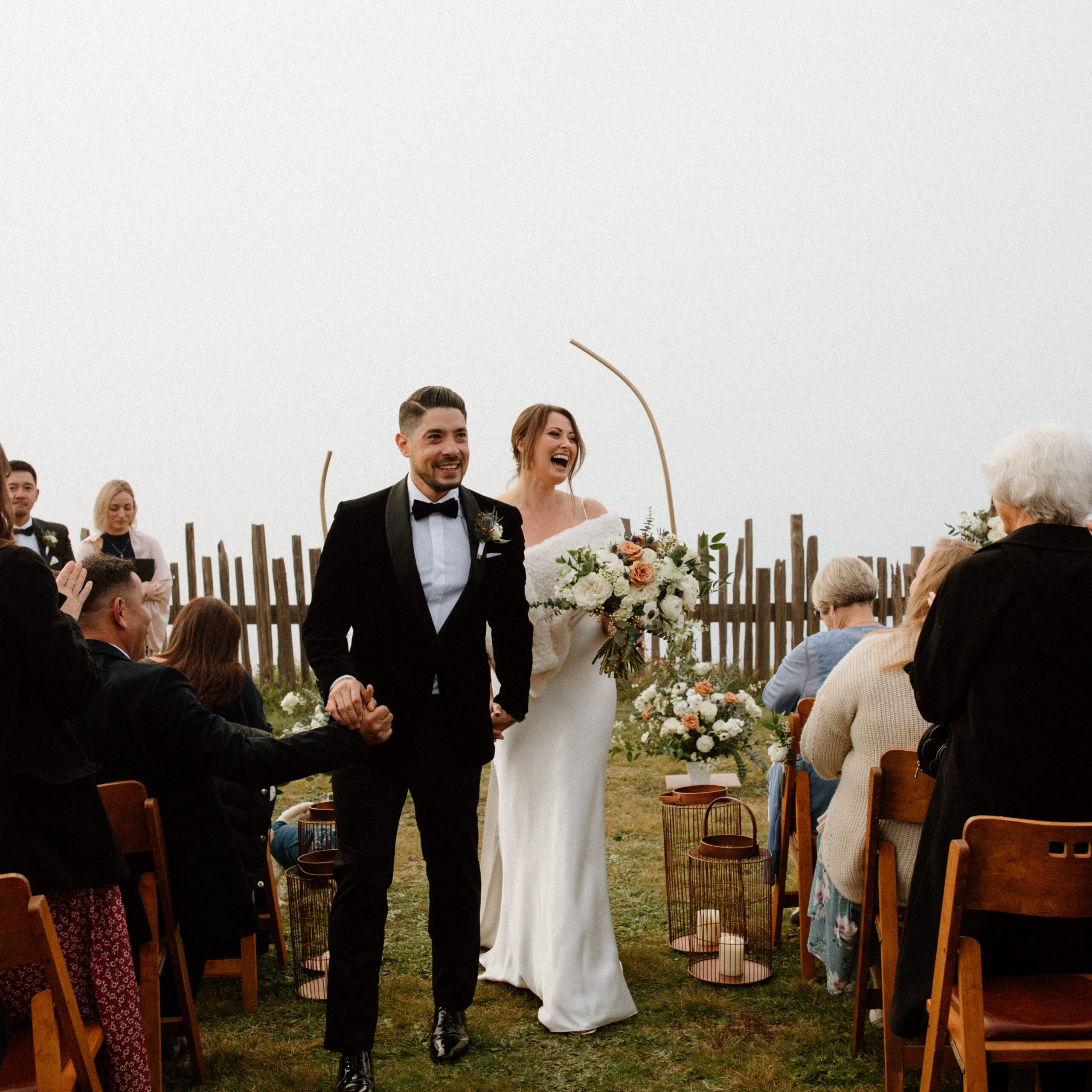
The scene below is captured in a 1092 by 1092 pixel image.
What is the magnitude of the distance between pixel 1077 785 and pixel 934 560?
1023mm

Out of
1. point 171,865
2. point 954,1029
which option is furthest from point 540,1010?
point 954,1029

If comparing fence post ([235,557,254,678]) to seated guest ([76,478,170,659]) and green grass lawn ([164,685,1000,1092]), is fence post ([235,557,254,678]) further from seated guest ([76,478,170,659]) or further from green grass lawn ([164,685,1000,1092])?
green grass lawn ([164,685,1000,1092])

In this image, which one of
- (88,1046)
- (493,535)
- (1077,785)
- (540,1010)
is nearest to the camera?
(88,1046)

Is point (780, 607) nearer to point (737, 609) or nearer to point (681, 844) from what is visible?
point (737, 609)

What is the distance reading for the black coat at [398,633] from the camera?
3498 millimetres

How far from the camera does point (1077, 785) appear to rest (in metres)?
2.63

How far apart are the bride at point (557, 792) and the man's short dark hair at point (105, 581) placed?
1554mm

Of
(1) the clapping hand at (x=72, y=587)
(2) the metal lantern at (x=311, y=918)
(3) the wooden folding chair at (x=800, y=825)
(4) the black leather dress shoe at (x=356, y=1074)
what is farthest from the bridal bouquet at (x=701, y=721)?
(1) the clapping hand at (x=72, y=587)

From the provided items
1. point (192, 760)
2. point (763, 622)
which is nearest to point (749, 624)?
point (763, 622)

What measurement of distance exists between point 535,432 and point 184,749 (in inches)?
78.1

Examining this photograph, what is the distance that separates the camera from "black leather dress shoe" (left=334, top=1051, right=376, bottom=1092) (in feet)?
11.0

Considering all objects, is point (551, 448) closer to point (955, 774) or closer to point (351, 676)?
point (351, 676)

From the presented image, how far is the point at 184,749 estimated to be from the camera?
10.6 feet

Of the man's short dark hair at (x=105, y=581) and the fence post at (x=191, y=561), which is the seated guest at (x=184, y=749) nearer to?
the man's short dark hair at (x=105, y=581)
